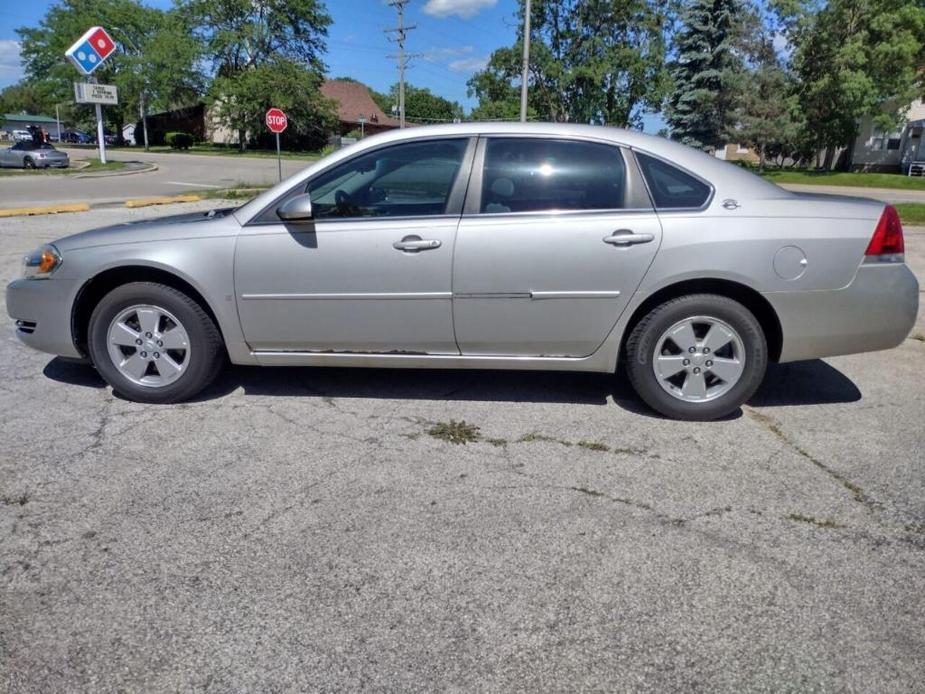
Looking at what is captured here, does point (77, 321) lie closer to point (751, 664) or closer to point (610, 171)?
point (610, 171)

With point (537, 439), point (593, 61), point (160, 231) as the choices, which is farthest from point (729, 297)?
point (593, 61)

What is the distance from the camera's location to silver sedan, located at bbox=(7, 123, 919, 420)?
12.2 feet

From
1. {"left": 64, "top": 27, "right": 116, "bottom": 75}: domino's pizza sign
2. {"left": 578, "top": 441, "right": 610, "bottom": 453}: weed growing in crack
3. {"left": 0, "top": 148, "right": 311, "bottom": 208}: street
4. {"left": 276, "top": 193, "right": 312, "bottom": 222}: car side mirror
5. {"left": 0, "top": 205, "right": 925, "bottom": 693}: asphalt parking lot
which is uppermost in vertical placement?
{"left": 64, "top": 27, "right": 116, "bottom": 75}: domino's pizza sign

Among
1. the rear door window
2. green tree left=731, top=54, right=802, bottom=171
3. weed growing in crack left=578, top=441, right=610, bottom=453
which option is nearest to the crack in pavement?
weed growing in crack left=578, top=441, right=610, bottom=453

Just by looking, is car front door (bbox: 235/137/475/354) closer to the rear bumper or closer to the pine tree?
the rear bumper

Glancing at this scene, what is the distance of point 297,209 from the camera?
371 centimetres

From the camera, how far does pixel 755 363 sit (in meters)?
3.80

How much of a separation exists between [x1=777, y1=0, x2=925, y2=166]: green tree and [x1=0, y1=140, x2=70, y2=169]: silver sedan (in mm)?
38344

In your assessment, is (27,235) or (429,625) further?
(27,235)

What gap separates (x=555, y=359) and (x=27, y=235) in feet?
33.2

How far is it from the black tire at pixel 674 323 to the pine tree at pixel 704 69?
3189 cm

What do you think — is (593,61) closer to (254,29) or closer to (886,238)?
(254,29)

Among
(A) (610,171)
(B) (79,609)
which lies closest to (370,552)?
(B) (79,609)

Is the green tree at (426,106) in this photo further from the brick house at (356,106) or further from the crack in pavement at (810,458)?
the crack in pavement at (810,458)
